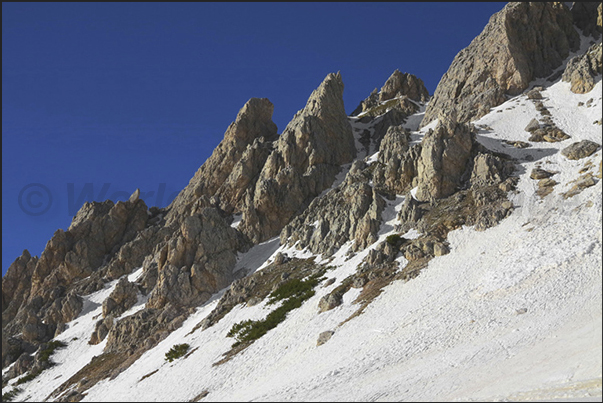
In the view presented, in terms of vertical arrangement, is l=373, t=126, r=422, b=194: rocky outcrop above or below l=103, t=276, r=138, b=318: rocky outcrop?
below

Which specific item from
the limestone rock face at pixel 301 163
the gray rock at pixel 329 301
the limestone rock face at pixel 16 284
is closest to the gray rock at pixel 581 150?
the gray rock at pixel 329 301

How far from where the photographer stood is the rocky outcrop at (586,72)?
82.9 m

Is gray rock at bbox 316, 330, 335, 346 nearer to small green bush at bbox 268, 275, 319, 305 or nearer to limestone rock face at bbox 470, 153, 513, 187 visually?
small green bush at bbox 268, 275, 319, 305

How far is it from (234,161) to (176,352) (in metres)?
64.8

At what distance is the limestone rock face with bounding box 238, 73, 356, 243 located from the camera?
89.7 meters

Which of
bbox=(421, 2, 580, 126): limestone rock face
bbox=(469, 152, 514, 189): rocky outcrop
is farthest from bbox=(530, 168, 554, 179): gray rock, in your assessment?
bbox=(421, 2, 580, 126): limestone rock face

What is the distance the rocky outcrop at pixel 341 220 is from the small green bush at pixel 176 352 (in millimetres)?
24267

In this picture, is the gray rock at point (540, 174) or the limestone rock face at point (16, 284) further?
the limestone rock face at point (16, 284)

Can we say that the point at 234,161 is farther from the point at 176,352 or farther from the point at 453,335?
the point at 453,335

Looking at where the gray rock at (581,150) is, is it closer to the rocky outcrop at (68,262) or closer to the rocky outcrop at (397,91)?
the rocky outcrop at (397,91)

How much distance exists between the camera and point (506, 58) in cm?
9675

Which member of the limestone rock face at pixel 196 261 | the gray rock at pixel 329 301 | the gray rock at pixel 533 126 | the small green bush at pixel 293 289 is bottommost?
the gray rock at pixel 329 301

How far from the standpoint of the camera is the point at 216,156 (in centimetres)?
11638

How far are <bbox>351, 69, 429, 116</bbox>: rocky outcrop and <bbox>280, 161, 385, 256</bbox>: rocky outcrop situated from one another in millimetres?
63870
